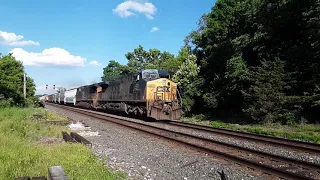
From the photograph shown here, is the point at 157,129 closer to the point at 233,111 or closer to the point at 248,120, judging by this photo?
the point at 248,120

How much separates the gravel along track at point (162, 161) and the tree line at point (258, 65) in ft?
31.5

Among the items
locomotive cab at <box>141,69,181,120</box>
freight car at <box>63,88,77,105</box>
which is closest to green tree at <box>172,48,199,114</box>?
locomotive cab at <box>141,69,181,120</box>

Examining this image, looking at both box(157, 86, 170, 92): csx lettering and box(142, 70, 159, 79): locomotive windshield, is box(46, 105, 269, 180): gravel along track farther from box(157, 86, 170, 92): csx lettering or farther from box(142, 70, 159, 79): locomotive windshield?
box(142, 70, 159, 79): locomotive windshield

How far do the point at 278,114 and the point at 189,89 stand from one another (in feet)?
39.0

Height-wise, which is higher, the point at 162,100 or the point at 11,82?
the point at 11,82

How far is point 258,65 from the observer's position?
76.1 feet

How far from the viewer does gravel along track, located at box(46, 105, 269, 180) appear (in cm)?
728

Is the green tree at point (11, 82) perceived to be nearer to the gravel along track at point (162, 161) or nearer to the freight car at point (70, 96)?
the freight car at point (70, 96)

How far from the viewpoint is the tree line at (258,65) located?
18672 millimetres

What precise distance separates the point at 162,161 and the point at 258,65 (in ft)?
53.9

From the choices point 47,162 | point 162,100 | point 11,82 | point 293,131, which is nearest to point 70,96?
point 11,82

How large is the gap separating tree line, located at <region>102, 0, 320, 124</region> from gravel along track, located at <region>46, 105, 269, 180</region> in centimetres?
961

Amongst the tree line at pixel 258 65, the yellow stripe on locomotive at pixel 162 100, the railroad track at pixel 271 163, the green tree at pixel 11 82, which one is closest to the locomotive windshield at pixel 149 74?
the yellow stripe on locomotive at pixel 162 100

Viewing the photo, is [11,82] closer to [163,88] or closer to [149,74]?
[149,74]
